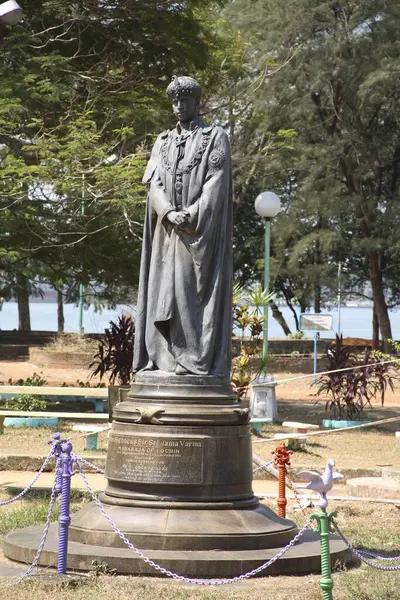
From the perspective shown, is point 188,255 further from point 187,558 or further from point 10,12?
point 10,12

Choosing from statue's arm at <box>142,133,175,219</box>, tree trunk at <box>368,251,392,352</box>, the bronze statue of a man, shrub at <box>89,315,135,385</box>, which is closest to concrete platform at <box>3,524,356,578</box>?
the bronze statue of a man

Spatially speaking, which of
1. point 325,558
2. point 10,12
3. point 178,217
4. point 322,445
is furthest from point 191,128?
point 322,445

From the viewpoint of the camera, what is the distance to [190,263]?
10031 millimetres

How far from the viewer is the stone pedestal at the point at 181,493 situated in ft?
29.6

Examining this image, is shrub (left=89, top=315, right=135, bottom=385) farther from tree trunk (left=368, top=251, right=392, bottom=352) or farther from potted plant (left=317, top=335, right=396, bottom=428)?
tree trunk (left=368, top=251, right=392, bottom=352)

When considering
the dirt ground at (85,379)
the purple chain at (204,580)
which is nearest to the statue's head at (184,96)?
the purple chain at (204,580)

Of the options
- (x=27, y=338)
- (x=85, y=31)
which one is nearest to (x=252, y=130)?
(x=27, y=338)

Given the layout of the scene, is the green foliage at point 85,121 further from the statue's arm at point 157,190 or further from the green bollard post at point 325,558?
the green bollard post at point 325,558

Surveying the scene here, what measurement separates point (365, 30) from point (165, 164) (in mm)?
29974

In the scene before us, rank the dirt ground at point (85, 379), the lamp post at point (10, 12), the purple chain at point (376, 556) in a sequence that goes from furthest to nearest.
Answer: the dirt ground at point (85, 379) < the lamp post at point (10, 12) < the purple chain at point (376, 556)

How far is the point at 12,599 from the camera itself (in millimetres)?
7773

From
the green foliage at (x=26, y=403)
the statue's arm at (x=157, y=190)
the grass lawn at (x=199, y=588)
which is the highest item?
the statue's arm at (x=157, y=190)

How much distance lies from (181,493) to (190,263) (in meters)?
1.88

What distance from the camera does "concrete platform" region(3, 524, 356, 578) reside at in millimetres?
8680
